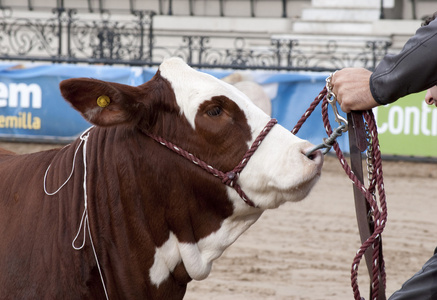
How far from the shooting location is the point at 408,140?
1159 centimetres

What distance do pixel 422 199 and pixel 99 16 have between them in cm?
1361

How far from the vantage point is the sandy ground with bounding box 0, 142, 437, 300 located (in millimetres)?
6059

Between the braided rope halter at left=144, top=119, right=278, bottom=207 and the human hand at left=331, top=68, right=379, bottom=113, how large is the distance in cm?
33

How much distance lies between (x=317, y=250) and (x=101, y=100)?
489 cm

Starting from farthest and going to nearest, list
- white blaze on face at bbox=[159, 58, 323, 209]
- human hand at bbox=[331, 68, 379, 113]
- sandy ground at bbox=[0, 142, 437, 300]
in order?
1. sandy ground at bbox=[0, 142, 437, 300]
2. white blaze on face at bbox=[159, 58, 323, 209]
3. human hand at bbox=[331, 68, 379, 113]

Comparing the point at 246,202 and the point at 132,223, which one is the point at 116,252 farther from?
the point at 246,202

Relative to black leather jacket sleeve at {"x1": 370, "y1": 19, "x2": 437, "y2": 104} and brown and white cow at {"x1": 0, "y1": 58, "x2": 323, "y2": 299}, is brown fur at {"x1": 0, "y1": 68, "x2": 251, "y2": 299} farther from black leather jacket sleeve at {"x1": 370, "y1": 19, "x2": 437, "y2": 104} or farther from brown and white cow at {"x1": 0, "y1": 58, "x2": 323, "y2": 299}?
black leather jacket sleeve at {"x1": 370, "y1": 19, "x2": 437, "y2": 104}

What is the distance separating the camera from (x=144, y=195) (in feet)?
9.41

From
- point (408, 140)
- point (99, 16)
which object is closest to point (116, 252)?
point (408, 140)

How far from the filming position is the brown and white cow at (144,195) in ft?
9.12

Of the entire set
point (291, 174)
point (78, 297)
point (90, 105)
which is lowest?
point (78, 297)

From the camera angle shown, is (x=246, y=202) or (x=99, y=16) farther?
(x=99, y=16)

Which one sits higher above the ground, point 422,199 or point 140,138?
point 140,138

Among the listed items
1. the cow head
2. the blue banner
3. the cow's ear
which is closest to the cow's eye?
the cow head
